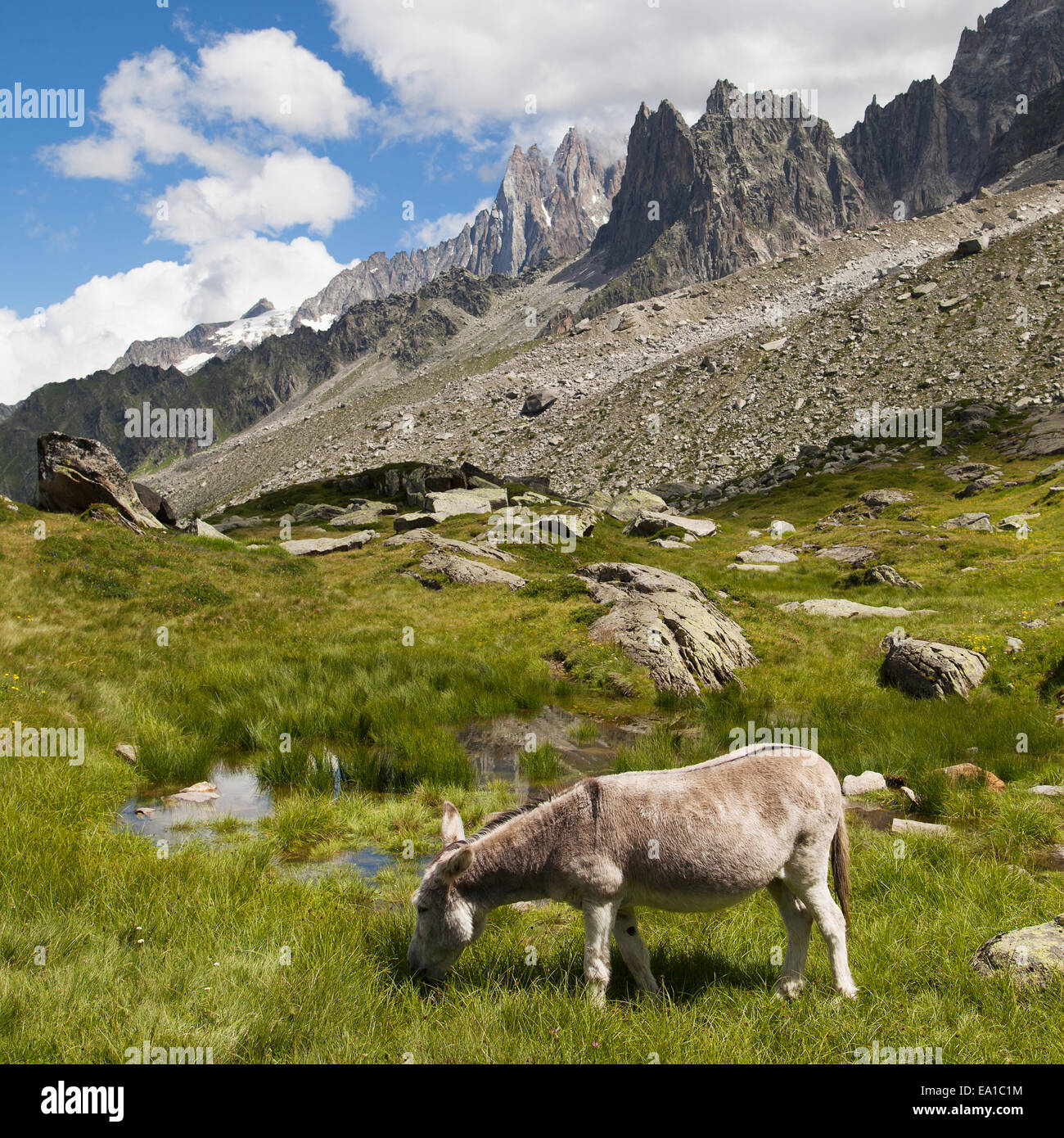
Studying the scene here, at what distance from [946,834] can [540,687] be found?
392 inches

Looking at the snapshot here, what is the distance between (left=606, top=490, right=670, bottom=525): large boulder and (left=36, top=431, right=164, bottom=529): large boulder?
119 ft

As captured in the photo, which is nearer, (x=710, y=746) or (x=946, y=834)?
(x=946, y=834)

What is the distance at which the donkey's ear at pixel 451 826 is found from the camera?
5574 mm

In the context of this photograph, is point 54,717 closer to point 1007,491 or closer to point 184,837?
point 184,837

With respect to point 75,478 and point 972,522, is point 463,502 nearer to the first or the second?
point 75,478

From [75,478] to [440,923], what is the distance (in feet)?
104

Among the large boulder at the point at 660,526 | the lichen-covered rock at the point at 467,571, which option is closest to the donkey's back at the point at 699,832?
the lichen-covered rock at the point at 467,571

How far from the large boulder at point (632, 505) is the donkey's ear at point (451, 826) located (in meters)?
50.7

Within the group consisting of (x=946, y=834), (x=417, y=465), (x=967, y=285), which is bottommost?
(x=946, y=834)

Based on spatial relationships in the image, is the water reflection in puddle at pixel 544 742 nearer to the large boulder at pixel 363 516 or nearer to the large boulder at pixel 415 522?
the large boulder at pixel 415 522

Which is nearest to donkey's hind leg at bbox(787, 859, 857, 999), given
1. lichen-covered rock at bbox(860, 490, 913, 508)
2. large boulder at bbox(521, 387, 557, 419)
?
lichen-covered rock at bbox(860, 490, 913, 508)

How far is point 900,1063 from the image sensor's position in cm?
420

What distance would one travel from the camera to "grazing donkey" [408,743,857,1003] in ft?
16.1
